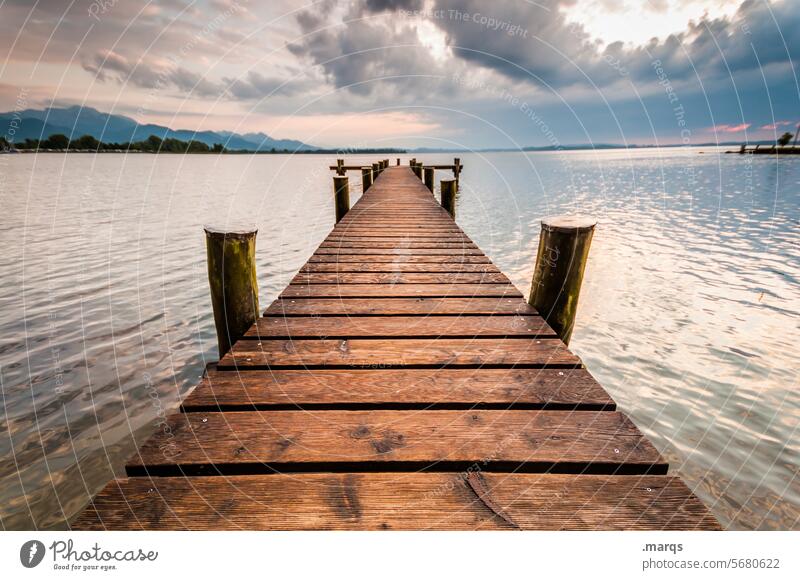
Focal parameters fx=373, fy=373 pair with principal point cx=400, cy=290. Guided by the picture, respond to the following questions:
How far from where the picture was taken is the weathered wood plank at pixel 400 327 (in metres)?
3.18

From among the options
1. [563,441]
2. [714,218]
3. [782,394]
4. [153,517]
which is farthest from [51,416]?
[714,218]

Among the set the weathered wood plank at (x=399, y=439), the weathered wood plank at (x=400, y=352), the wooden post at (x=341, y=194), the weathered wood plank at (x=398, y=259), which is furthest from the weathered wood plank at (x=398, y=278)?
the wooden post at (x=341, y=194)

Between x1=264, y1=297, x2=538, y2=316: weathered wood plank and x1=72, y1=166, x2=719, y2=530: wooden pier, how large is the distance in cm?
20

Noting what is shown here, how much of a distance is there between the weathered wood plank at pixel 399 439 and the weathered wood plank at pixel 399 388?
9 cm

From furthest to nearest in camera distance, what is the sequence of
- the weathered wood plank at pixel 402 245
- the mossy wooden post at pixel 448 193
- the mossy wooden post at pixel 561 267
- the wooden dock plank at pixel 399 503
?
1. the mossy wooden post at pixel 448 193
2. the weathered wood plank at pixel 402 245
3. the mossy wooden post at pixel 561 267
4. the wooden dock plank at pixel 399 503

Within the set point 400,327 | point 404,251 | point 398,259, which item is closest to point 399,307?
point 400,327

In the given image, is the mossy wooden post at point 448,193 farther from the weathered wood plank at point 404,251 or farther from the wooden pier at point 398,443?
the wooden pier at point 398,443

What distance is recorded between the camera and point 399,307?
3.79 m

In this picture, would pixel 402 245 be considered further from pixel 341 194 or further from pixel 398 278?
pixel 341 194

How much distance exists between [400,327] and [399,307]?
0.48 metres

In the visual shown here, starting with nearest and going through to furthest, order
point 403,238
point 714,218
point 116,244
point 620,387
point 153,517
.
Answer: point 153,517 → point 620,387 → point 403,238 → point 116,244 → point 714,218
